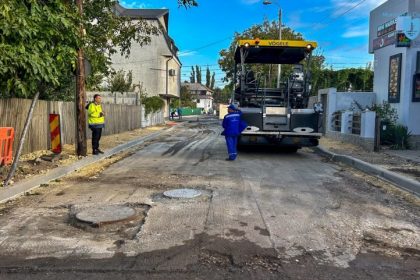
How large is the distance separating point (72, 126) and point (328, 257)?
1408 cm

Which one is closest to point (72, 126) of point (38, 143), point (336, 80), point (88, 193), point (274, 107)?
point (38, 143)

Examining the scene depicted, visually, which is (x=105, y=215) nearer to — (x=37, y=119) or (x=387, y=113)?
(x=37, y=119)

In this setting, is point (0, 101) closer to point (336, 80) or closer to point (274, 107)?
point (274, 107)

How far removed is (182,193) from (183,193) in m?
0.02

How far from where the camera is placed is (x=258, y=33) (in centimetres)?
4762

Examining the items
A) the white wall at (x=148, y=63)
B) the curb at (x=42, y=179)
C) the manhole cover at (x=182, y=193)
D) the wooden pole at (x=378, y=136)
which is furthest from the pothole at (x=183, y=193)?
the white wall at (x=148, y=63)

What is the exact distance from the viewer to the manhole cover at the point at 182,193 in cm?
789

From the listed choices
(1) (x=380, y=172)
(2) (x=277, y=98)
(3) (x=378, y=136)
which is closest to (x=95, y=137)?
(2) (x=277, y=98)

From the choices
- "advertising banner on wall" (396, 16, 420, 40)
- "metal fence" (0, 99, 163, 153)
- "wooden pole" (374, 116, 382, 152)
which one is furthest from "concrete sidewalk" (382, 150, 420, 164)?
"metal fence" (0, 99, 163, 153)

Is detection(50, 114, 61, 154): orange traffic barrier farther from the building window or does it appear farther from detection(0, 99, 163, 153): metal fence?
the building window

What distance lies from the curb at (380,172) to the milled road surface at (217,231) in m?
0.43

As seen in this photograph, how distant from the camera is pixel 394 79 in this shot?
1775 centimetres

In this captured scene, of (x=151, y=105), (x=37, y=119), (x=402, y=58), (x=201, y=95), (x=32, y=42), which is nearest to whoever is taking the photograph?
(x=32, y=42)

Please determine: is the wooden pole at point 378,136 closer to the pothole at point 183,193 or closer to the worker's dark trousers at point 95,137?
the worker's dark trousers at point 95,137
